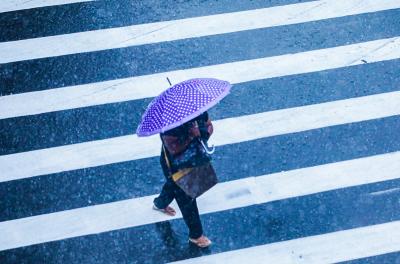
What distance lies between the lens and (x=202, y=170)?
4.83 metres

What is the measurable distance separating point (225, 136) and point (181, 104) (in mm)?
A: 2111

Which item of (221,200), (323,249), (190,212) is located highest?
(190,212)

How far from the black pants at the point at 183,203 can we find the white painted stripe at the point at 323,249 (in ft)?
1.22

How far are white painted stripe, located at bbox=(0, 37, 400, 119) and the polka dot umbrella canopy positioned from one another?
2173 mm

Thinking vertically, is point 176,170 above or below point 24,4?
below

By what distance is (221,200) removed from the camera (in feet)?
19.9

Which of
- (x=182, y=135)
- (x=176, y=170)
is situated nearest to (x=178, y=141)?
(x=182, y=135)

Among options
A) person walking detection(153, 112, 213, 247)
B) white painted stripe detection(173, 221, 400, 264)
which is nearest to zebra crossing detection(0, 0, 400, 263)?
white painted stripe detection(173, 221, 400, 264)

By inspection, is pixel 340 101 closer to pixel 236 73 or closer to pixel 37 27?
pixel 236 73

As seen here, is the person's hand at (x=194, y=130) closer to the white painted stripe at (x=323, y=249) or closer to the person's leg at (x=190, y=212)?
the person's leg at (x=190, y=212)

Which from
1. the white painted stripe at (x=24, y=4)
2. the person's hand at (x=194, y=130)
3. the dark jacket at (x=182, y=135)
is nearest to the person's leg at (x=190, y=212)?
the dark jacket at (x=182, y=135)

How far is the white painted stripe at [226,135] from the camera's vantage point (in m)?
6.29

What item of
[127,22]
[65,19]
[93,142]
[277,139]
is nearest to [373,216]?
[277,139]

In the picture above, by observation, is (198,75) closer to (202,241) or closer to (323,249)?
(202,241)
